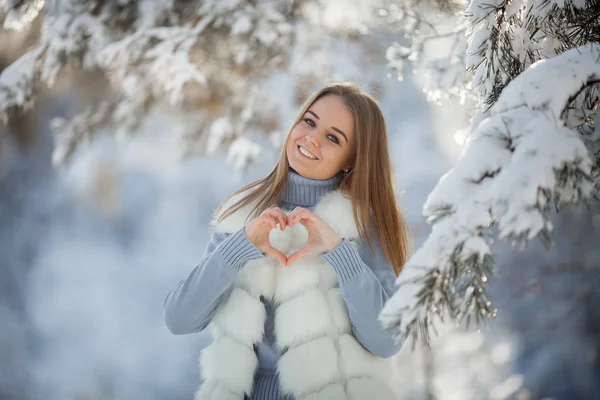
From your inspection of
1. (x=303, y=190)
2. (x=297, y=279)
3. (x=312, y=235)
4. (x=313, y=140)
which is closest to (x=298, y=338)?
(x=297, y=279)

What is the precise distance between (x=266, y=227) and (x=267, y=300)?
0.29 meters

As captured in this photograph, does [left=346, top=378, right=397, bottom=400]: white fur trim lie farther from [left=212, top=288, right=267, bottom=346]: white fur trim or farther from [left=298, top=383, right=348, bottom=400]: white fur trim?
[left=212, top=288, right=267, bottom=346]: white fur trim

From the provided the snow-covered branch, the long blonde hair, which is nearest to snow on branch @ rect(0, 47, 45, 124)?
the snow-covered branch

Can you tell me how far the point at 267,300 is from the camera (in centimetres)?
178

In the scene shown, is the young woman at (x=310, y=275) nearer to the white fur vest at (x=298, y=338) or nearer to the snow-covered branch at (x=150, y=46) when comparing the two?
the white fur vest at (x=298, y=338)

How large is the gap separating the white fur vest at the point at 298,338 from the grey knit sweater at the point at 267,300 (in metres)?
0.05

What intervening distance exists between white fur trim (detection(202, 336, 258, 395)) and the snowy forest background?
76 centimetres

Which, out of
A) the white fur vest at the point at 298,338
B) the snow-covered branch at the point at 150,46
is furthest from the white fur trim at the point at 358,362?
the snow-covered branch at the point at 150,46

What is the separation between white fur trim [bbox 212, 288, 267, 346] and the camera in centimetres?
167

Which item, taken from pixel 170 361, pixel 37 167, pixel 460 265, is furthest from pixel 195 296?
pixel 37 167

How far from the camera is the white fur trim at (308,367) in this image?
1584 mm

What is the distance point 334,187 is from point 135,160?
13.0 feet

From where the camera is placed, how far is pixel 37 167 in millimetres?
5699

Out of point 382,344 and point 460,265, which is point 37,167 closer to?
point 382,344
